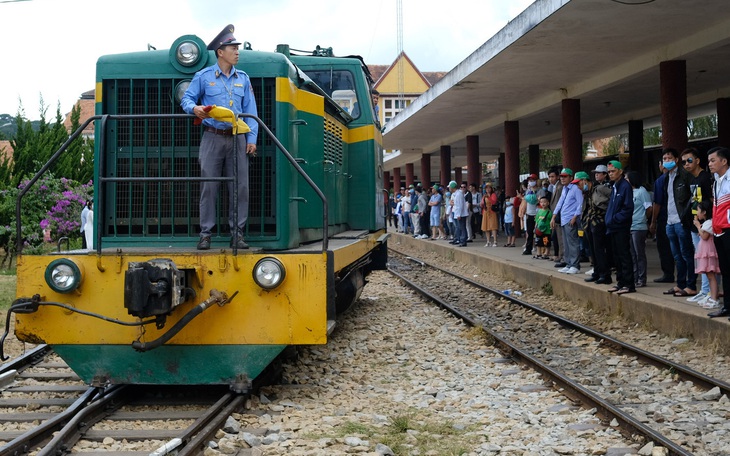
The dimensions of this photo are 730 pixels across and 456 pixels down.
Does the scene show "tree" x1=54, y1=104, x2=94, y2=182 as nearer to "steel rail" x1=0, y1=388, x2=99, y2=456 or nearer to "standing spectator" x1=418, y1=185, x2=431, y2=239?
"standing spectator" x1=418, y1=185, x2=431, y2=239

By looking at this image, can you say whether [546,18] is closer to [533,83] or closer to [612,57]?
[612,57]

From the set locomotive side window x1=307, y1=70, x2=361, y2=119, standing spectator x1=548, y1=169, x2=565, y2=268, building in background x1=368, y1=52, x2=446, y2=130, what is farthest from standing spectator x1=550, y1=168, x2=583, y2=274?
building in background x1=368, y1=52, x2=446, y2=130

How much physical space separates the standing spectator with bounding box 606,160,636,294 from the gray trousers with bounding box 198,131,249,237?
5125 millimetres

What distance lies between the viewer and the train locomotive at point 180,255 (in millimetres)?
4879

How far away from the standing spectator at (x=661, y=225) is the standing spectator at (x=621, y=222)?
49 cm

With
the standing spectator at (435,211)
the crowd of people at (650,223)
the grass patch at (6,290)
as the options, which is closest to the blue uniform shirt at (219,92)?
the crowd of people at (650,223)

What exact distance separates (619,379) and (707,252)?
7.11 ft

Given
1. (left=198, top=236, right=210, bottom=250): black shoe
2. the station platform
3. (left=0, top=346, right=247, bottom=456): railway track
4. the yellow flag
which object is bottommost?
(left=0, top=346, right=247, bottom=456): railway track

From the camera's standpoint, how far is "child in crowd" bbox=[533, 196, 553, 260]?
13.6 metres

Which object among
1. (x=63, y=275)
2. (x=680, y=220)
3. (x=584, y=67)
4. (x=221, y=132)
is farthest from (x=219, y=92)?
(x=584, y=67)

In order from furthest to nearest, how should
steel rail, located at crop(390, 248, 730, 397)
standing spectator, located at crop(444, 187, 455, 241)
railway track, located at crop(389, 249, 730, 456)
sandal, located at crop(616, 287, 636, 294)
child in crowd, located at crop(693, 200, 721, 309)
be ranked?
standing spectator, located at crop(444, 187, 455, 241) → sandal, located at crop(616, 287, 636, 294) → child in crowd, located at crop(693, 200, 721, 309) → steel rail, located at crop(390, 248, 730, 397) → railway track, located at crop(389, 249, 730, 456)

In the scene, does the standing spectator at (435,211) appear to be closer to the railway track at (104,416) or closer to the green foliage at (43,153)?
the green foliage at (43,153)

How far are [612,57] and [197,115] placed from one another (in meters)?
9.97

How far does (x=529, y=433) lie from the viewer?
4699 mm
